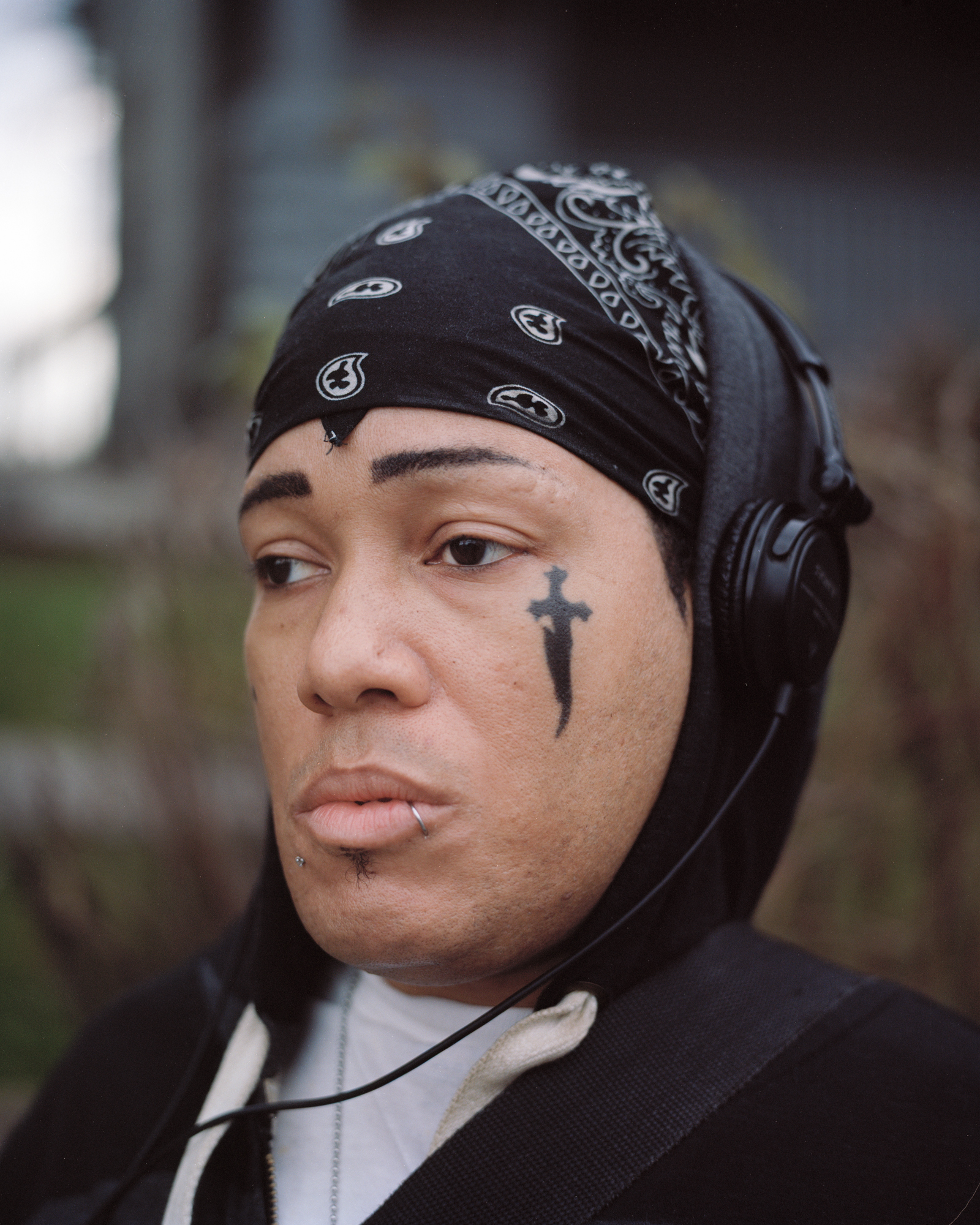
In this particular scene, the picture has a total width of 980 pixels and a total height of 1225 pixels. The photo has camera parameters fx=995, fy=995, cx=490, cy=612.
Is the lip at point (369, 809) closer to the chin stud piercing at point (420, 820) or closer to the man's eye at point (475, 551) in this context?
the chin stud piercing at point (420, 820)

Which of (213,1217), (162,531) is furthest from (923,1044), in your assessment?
(162,531)

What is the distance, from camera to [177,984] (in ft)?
6.75

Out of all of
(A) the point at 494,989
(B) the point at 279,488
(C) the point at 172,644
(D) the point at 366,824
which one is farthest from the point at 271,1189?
(C) the point at 172,644

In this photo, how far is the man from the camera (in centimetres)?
135

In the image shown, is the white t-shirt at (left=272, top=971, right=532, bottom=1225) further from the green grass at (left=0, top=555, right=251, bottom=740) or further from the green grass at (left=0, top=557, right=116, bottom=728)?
the green grass at (left=0, top=557, right=116, bottom=728)

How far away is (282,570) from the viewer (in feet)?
5.27

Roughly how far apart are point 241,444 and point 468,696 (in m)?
2.72

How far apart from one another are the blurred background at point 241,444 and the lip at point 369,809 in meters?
1.44

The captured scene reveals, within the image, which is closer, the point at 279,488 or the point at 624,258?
the point at 279,488

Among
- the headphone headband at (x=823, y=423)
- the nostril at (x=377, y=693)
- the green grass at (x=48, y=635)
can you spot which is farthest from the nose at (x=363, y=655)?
the green grass at (x=48, y=635)

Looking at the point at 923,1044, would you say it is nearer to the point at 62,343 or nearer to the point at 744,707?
the point at 744,707

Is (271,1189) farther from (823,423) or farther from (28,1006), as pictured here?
(28,1006)

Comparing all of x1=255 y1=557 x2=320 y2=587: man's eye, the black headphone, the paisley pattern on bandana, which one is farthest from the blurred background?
x1=255 y1=557 x2=320 y2=587: man's eye

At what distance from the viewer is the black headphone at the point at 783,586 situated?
4.81 feet
